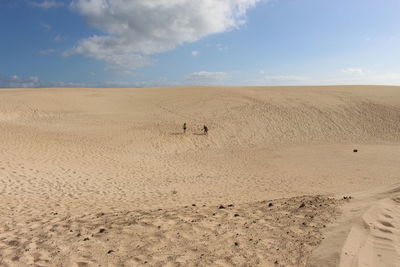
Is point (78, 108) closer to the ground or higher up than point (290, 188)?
higher up

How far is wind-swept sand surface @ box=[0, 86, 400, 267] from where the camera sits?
470 cm

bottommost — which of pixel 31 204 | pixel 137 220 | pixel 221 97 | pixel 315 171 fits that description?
pixel 315 171

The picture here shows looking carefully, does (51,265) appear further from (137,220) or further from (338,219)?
(338,219)

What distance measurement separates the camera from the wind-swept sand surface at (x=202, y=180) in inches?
185

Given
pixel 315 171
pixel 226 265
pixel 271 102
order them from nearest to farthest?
pixel 226 265
pixel 315 171
pixel 271 102

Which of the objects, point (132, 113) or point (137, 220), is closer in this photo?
point (137, 220)

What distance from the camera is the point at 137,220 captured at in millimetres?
5840

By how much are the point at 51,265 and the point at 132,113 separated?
72.2ft

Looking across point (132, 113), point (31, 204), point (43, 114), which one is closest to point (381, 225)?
point (31, 204)

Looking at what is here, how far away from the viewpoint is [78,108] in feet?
86.6

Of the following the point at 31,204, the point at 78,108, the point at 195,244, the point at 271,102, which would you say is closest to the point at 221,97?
the point at 271,102

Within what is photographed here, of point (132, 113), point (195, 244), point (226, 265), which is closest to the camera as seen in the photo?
point (226, 265)

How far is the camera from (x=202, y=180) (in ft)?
39.6

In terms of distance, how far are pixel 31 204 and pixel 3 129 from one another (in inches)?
513
